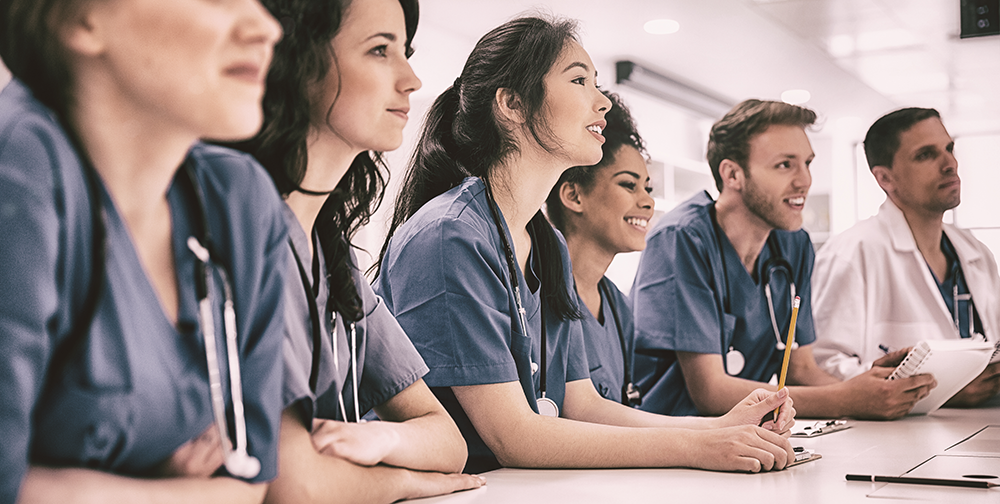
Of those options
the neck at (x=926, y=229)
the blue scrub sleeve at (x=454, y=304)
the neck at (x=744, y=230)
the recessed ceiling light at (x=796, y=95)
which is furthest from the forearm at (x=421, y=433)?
the recessed ceiling light at (x=796, y=95)

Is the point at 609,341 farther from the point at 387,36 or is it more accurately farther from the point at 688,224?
the point at 387,36

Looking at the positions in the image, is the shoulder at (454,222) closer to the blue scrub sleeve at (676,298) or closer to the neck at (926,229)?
the blue scrub sleeve at (676,298)

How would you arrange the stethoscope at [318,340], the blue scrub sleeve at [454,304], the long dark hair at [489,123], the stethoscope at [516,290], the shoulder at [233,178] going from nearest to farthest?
the shoulder at [233,178] → the stethoscope at [318,340] → the blue scrub sleeve at [454,304] → the stethoscope at [516,290] → the long dark hair at [489,123]

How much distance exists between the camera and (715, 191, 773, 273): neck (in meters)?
2.04

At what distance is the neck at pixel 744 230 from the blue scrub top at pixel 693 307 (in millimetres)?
27

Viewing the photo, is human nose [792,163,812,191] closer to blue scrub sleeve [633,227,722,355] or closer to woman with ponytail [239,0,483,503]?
blue scrub sleeve [633,227,722,355]

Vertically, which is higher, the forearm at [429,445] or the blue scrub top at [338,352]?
the blue scrub top at [338,352]

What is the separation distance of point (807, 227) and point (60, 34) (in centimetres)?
211

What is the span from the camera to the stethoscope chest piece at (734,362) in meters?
1.96

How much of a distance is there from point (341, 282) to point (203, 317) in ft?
1.22

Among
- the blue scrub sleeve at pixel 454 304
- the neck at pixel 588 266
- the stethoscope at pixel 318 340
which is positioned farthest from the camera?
the neck at pixel 588 266

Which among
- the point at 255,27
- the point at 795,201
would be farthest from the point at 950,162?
the point at 255,27

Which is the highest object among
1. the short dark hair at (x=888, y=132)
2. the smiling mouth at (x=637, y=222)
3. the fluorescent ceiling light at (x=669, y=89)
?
the fluorescent ceiling light at (x=669, y=89)

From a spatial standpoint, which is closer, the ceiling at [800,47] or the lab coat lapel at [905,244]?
the lab coat lapel at [905,244]
